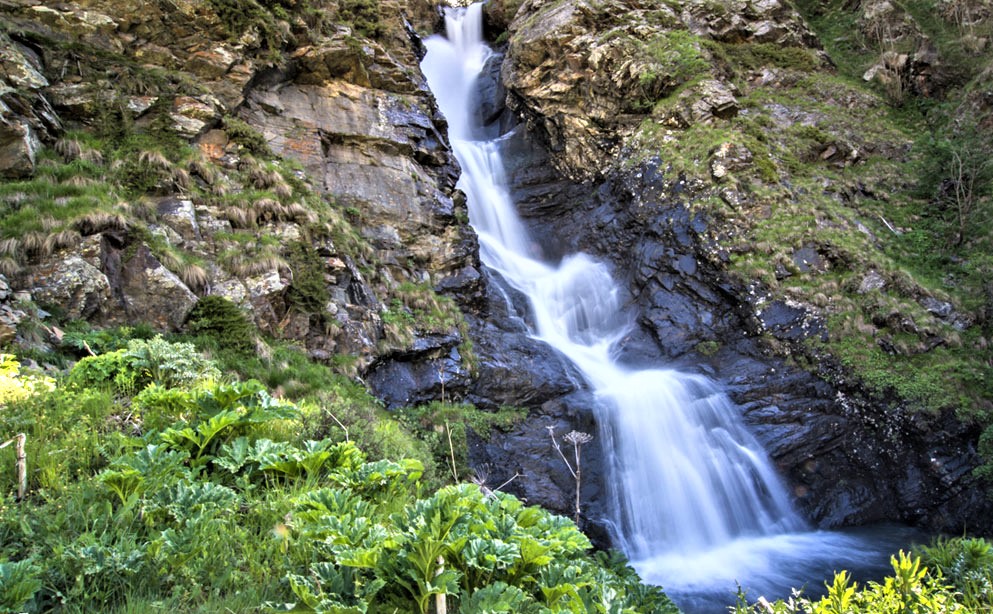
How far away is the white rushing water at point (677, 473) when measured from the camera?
930 cm

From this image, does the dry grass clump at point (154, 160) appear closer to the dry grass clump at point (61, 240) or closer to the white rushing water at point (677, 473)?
the dry grass clump at point (61, 240)

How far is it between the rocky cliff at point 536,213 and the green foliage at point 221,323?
282mm

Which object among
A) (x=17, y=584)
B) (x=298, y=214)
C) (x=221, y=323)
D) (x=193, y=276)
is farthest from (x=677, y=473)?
(x=17, y=584)

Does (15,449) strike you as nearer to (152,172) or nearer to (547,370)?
(152,172)

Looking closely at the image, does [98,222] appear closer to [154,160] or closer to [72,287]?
[72,287]

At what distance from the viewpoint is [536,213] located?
20.3 meters

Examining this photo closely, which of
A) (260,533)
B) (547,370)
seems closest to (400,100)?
(547,370)

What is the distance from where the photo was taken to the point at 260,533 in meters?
2.86

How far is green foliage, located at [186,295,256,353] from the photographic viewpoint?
7.80 metres

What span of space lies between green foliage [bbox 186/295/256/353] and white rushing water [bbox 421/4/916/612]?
7.63 metres

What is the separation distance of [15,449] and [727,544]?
11.0m

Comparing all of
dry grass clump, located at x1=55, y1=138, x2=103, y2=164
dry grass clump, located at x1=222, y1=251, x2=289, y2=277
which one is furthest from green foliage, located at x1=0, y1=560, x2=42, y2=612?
dry grass clump, located at x1=55, y1=138, x2=103, y2=164

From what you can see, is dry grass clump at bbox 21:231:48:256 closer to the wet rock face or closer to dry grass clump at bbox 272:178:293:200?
dry grass clump at bbox 272:178:293:200

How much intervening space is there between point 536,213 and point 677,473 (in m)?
12.0
